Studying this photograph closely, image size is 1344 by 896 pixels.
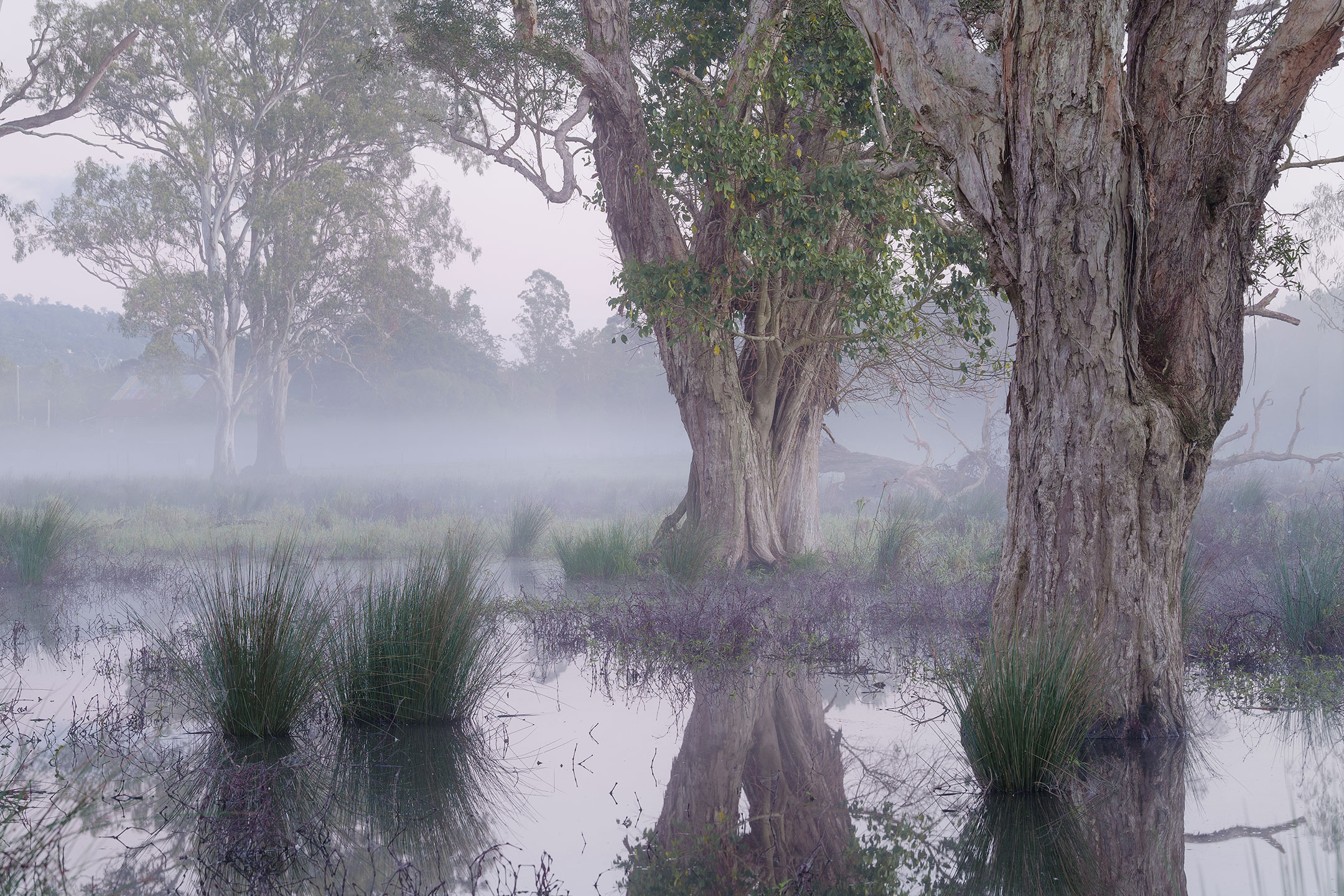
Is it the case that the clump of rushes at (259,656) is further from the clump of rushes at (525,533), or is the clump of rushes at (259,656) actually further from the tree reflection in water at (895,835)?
the clump of rushes at (525,533)

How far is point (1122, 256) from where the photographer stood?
428cm

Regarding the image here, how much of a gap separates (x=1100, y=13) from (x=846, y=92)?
174 inches

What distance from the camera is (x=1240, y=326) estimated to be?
4.57 m

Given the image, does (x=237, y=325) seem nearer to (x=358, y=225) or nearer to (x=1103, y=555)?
(x=358, y=225)

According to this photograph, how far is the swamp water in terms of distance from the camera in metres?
2.96

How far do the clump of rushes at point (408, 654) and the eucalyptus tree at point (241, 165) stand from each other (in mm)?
18193

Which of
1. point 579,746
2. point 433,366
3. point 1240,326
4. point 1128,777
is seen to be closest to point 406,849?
point 579,746

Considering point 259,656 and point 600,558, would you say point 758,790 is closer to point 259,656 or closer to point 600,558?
point 259,656

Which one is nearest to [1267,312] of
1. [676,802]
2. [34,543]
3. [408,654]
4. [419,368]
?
[676,802]

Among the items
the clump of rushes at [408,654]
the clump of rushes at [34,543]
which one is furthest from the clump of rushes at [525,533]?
the clump of rushes at [408,654]

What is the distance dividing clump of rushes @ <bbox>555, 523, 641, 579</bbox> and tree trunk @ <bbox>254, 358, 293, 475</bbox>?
69.2ft

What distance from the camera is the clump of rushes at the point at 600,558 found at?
31.0ft

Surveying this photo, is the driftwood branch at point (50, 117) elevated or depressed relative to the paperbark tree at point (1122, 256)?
elevated

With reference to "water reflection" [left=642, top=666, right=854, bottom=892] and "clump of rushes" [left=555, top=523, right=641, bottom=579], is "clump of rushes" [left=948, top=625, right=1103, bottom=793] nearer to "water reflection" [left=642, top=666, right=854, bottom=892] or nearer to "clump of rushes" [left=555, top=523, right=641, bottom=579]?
"water reflection" [left=642, top=666, right=854, bottom=892]
